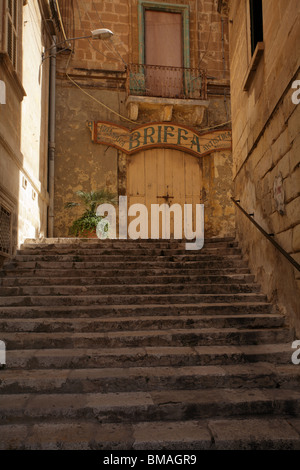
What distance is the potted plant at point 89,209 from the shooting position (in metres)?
8.73

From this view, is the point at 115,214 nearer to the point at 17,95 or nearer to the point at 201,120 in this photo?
the point at 201,120

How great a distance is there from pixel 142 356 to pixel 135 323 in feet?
1.96

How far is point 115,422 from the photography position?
2672mm

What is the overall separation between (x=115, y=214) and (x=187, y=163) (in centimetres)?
251

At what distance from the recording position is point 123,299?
454 centimetres

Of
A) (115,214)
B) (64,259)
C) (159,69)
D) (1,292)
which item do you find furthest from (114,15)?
(1,292)

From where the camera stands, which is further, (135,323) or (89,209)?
(89,209)

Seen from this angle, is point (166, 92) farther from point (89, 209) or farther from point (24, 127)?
point (24, 127)

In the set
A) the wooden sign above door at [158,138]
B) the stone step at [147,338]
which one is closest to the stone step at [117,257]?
the stone step at [147,338]

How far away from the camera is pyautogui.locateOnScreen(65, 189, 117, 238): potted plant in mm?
8734

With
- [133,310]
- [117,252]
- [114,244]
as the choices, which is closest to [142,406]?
[133,310]

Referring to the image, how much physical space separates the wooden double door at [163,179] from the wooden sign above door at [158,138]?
0.22m

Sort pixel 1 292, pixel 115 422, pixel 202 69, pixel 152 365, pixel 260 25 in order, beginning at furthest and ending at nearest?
1. pixel 202 69
2. pixel 260 25
3. pixel 1 292
4. pixel 152 365
5. pixel 115 422
